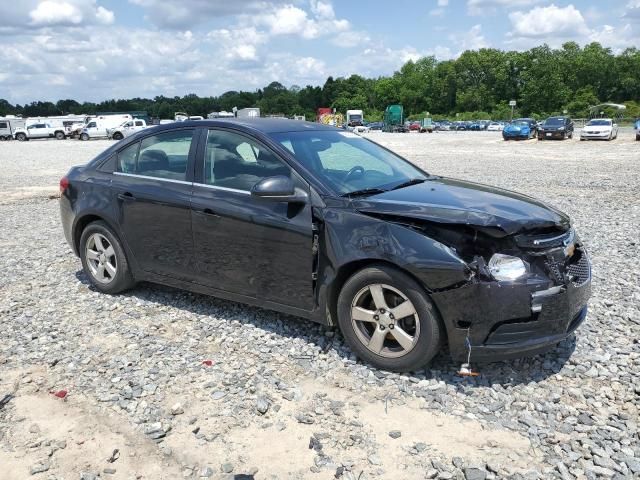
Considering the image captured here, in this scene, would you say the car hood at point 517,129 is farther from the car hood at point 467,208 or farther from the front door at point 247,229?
the front door at point 247,229

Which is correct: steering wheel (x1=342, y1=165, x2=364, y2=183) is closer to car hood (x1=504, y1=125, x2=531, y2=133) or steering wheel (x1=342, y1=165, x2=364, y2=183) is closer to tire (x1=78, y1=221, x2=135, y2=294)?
tire (x1=78, y1=221, x2=135, y2=294)

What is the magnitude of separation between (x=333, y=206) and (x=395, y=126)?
72.4 meters

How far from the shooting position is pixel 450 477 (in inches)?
114

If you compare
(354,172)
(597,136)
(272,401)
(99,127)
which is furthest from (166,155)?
(99,127)

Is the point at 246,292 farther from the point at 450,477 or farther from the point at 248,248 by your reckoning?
the point at 450,477

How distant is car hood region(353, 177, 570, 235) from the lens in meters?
3.57

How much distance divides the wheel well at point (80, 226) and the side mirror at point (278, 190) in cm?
224

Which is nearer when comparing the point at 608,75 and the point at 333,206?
the point at 333,206

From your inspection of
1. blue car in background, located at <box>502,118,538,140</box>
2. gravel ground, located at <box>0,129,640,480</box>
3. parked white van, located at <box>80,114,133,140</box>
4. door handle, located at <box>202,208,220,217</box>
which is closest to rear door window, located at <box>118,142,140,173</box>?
door handle, located at <box>202,208,220,217</box>

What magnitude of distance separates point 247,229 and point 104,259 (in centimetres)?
198

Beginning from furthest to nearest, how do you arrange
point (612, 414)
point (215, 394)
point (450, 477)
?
point (215, 394) → point (612, 414) → point (450, 477)

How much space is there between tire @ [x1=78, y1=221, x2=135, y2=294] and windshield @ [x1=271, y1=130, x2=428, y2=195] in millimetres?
2002

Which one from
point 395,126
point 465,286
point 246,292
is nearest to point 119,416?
point 246,292

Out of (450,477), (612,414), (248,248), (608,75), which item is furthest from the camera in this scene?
(608,75)
